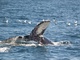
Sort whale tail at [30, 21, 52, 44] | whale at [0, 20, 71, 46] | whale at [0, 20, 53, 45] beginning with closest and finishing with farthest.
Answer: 1. whale tail at [30, 21, 52, 44]
2. whale at [0, 20, 53, 45]
3. whale at [0, 20, 71, 46]

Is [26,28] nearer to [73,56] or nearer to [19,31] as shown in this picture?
[19,31]

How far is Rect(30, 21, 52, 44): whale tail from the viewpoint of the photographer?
43.6m

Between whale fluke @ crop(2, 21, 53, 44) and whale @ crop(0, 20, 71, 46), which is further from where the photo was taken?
whale @ crop(0, 20, 71, 46)

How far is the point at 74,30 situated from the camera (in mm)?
57250

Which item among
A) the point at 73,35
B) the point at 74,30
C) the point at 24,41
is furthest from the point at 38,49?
the point at 74,30

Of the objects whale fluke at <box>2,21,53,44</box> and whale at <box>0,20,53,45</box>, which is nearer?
whale fluke at <box>2,21,53,44</box>

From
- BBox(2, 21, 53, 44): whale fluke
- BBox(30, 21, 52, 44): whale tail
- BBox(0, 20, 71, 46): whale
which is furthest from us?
BBox(0, 20, 71, 46): whale

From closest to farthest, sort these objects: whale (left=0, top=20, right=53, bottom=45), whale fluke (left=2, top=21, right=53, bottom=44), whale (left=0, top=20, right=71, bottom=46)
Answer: whale fluke (left=2, top=21, right=53, bottom=44)
whale (left=0, top=20, right=53, bottom=45)
whale (left=0, top=20, right=71, bottom=46)

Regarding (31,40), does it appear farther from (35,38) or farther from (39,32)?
(39,32)

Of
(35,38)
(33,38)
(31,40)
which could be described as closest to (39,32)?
(35,38)

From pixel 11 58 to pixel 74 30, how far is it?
63.4 ft

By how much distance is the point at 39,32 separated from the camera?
44344mm

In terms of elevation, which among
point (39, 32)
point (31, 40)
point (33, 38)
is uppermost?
point (39, 32)

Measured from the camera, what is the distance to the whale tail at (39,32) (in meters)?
43.6
